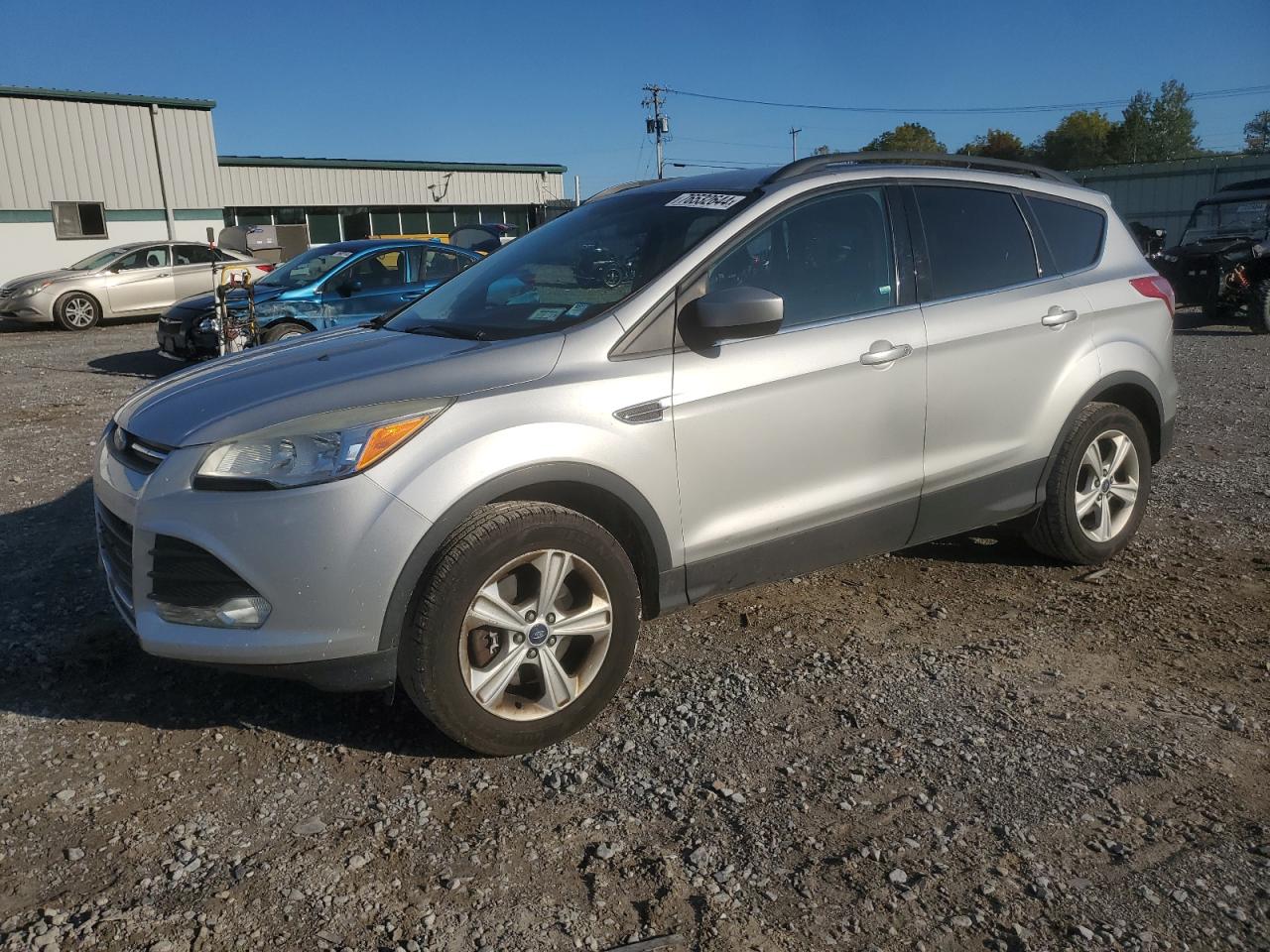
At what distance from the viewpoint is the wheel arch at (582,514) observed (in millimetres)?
2943

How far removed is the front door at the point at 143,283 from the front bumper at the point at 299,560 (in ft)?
57.7

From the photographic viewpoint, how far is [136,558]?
3041mm

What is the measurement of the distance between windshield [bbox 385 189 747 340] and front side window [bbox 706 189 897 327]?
6.8 inches

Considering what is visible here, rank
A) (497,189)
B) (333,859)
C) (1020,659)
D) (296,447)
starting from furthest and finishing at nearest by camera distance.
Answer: (497,189)
(1020,659)
(296,447)
(333,859)

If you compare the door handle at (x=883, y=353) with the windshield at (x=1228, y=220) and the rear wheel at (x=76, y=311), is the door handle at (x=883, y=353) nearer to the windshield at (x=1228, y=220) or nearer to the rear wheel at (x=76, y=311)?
the windshield at (x=1228, y=220)

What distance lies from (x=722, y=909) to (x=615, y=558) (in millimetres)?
1135

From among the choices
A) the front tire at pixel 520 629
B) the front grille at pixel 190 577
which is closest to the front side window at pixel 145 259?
the front grille at pixel 190 577

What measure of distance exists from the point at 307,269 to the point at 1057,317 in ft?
30.5

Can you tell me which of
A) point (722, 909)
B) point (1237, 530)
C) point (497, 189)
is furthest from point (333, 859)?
point (497, 189)

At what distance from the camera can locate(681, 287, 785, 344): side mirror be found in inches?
131

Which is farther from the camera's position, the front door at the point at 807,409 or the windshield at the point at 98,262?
the windshield at the point at 98,262

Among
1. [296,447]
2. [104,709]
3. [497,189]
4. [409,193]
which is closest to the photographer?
[296,447]

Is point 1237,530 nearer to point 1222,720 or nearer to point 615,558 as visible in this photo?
point 1222,720

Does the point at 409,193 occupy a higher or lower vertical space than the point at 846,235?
higher
